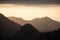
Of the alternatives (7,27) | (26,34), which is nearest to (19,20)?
(7,27)

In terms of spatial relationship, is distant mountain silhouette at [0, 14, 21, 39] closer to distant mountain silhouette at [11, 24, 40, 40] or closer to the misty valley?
the misty valley

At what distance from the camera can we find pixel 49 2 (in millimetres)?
1474

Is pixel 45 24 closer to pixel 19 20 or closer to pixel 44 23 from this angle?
pixel 44 23

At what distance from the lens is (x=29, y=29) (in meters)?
1.21

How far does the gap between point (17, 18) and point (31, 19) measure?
16cm

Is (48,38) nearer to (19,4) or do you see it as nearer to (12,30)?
(12,30)

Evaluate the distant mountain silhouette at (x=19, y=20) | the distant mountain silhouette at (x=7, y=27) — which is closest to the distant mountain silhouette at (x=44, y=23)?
the distant mountain silhouette at (x=19, y=20)

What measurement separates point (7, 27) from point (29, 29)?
0.22 metres

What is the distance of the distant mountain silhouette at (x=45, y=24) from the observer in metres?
1.36

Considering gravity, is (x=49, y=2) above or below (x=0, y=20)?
above

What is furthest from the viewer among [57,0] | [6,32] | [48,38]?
[57,0]

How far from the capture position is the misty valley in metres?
1.10

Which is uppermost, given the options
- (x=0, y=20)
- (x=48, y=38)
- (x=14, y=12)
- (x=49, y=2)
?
(x=49, y=2)

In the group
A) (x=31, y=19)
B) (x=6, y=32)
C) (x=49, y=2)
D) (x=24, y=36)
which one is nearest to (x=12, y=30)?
(x=6, y=32)
